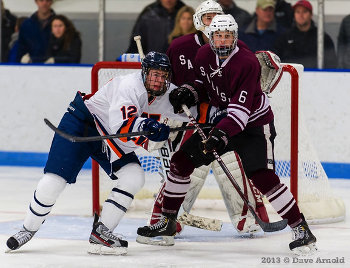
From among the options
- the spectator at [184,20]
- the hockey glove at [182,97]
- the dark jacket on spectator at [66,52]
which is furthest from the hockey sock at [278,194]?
the dark jacket on spectator at [66,52]

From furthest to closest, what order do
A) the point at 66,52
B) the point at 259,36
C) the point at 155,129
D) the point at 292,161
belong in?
the point at 66,52 < the point at 259,36 < the point at 292,161 < the point at 155,129

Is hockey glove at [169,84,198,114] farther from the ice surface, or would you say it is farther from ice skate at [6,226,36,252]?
ice skate at [6,226,36,252]

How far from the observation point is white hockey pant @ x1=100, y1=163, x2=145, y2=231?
13.5ft

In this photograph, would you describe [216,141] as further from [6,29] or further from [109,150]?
[6,29]

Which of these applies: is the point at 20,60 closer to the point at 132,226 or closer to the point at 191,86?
the point at 132,226

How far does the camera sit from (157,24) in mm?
7156

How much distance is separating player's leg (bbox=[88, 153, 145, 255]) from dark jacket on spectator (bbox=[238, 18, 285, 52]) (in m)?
2.97

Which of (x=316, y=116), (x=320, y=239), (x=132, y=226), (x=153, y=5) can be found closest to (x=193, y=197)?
(x=132, y=226)

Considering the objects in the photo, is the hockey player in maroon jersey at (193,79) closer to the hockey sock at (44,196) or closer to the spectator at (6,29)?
the hockey sock at (44,196)

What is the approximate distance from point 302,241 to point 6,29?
13.1 feet

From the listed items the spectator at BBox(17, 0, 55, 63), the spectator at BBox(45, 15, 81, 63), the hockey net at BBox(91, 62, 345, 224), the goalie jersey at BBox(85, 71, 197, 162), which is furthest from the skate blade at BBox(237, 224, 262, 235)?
the spectator at BBox(17, 0, 55, 63)

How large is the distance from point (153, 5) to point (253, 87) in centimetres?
323

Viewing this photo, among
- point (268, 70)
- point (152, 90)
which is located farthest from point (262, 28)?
point (152, 90)

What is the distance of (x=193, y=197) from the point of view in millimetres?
4848
